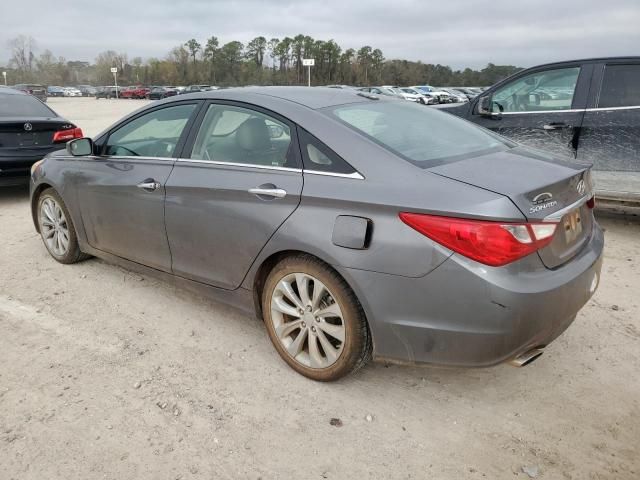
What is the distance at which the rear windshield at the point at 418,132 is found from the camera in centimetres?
265

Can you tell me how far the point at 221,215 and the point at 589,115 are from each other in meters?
4.18

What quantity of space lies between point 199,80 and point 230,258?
9904 cm

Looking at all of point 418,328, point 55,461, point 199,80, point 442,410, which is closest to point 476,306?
point 418,328

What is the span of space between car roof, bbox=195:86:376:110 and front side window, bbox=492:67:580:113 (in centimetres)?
315

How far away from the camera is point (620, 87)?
516 centimetres

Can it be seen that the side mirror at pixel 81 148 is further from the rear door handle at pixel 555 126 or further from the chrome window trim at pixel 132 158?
the rear door handle at pixel 555 126

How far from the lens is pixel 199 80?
95.1 meters

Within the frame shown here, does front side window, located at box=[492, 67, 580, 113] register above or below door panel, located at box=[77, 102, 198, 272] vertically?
above

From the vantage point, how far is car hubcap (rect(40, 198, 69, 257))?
4.39 m

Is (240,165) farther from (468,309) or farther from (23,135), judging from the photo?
(23,135)

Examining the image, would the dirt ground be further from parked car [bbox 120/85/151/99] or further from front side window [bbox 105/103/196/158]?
parked car [bbox 120/85/151/99]

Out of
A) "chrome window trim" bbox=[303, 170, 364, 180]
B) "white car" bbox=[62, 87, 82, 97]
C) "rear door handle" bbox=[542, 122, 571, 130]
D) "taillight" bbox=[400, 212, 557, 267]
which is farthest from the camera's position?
"white car" bbox=[62, 87, 82, 97]

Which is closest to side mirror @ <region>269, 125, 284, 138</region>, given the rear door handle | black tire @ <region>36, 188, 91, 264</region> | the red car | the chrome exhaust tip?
the chrome exhaust tip

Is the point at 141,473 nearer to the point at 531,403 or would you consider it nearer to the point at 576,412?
the point at 531,403
